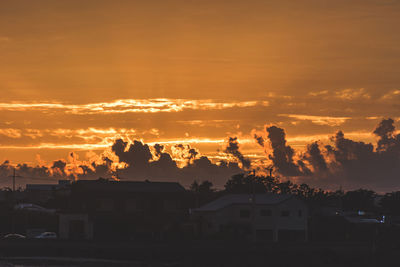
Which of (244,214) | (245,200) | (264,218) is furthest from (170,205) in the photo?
(264,218)

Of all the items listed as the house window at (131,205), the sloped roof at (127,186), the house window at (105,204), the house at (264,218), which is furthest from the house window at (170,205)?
the house window at (105,204)

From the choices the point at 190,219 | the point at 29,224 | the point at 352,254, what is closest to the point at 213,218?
the point at 190,219

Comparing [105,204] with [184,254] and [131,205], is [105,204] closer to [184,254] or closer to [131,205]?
[131,205]

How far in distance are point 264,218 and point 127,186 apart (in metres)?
21.9

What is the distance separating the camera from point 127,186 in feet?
348

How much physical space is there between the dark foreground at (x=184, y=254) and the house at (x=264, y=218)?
18.5 meters

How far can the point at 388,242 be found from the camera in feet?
297

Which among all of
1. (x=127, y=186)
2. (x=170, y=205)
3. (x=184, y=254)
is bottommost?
(x=184, y=254)

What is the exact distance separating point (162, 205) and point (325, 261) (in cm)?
3826

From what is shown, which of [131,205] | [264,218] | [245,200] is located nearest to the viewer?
[131,205]

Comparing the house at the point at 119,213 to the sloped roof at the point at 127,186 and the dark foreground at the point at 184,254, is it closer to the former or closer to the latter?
the sloped roof at the point at 127,186

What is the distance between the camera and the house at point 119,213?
Result: 9956cm

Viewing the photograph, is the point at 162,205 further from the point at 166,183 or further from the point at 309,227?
the point at 309,227

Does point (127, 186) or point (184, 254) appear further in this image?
point (127, 186)
